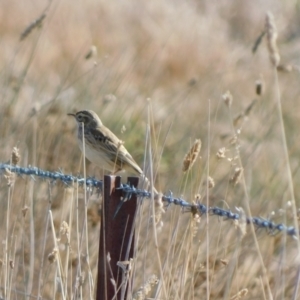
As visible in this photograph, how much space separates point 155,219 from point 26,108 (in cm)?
429

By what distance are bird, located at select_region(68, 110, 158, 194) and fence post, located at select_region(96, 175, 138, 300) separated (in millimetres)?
2508

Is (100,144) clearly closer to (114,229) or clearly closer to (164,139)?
(164,139)

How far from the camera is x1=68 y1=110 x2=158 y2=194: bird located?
600cm

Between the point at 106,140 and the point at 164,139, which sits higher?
the point at 106,140

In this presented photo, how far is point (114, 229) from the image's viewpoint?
3.38 m

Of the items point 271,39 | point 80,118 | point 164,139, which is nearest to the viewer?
point 271,39

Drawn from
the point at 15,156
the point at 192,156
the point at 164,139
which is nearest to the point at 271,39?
the point at 192,156

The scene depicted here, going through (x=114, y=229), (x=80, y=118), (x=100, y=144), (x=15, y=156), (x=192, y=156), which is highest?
(x=80, y=118)

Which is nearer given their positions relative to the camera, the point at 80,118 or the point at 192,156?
the point at 192,156

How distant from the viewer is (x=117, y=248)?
134 inches

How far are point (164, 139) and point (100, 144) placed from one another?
287 centimetres

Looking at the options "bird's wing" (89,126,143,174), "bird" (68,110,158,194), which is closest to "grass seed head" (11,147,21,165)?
"bird" (68,110,158,194)

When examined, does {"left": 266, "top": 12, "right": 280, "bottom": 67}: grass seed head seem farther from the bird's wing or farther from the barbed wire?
the bird's wing

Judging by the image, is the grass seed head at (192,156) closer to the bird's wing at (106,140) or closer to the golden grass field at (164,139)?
the golden grass field at (164,139)
